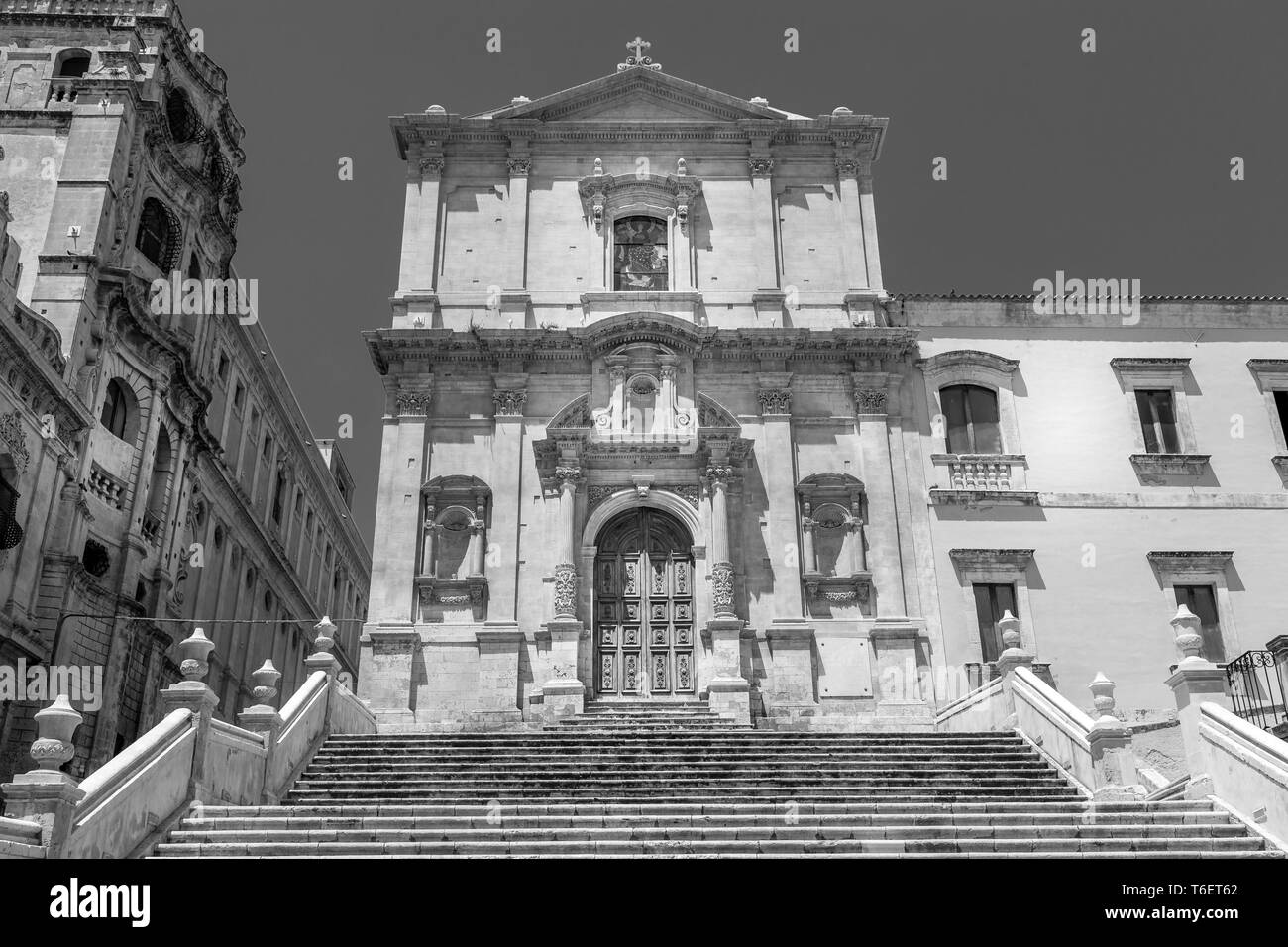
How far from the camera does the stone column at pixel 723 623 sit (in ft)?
66.6

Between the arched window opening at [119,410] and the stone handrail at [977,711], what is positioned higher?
the arched window opening at [119,410]

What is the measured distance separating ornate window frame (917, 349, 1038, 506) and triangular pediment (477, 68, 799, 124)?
7135mm

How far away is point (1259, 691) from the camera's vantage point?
17797 mm

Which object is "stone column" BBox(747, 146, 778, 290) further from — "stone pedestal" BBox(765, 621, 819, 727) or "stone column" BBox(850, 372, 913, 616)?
"stone pedestal" BBox(765, 621, 819, 727)

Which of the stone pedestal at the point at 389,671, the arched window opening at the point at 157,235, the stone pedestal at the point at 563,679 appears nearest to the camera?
the stone pedestal at the point at 563,679

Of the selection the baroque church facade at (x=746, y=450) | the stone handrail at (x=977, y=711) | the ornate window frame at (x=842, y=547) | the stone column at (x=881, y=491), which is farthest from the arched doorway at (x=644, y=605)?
the stone handrail at (x=977, y=711)

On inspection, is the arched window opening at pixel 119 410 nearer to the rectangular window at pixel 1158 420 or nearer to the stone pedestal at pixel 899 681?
the stone pedestal at pixel 899 681

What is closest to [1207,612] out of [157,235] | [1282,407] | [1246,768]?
[1282,407]

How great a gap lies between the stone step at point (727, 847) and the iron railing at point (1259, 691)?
22.8 ft

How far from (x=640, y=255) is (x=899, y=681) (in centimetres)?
1064
